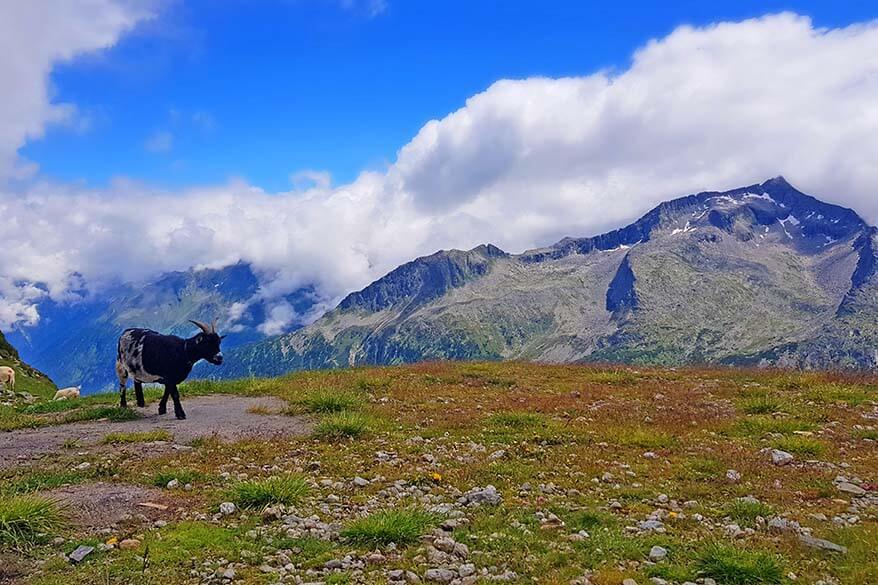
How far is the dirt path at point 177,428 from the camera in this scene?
632 inches

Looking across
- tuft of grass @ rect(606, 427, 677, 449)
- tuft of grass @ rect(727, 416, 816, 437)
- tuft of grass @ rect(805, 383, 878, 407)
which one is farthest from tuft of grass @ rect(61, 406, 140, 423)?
tuft of grass @ rect(805, 383, 878, 407)

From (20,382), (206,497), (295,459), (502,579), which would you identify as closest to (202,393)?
(295,459)

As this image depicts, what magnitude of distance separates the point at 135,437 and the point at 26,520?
23.3 feet

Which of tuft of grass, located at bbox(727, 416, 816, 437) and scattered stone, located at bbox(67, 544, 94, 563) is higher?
scattered stone, located at bbox(67, 544, 94, 563)

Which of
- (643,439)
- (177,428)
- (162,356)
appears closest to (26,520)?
A: (177,428)

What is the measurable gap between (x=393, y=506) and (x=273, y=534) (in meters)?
2.25

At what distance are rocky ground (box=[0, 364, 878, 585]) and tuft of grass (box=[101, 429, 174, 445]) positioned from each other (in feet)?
0.25

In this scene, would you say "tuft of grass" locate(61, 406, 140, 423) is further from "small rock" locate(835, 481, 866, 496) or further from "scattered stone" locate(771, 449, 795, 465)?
"small rock" locate(835, 481, 866, 496)

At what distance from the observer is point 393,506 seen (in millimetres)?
11422

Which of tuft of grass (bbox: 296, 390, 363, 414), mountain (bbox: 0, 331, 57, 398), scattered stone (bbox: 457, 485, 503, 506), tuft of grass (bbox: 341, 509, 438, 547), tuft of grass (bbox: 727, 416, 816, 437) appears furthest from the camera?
mountain (bbox: 0, 331, 57, 398)

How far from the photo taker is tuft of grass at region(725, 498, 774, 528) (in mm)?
10680

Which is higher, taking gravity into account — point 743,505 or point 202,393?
point 202,393

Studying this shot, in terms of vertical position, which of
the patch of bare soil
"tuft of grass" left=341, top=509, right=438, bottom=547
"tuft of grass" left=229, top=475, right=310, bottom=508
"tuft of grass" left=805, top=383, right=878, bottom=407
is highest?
the patch of bare soil

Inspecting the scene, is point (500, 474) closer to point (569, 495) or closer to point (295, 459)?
point (569, 495)
